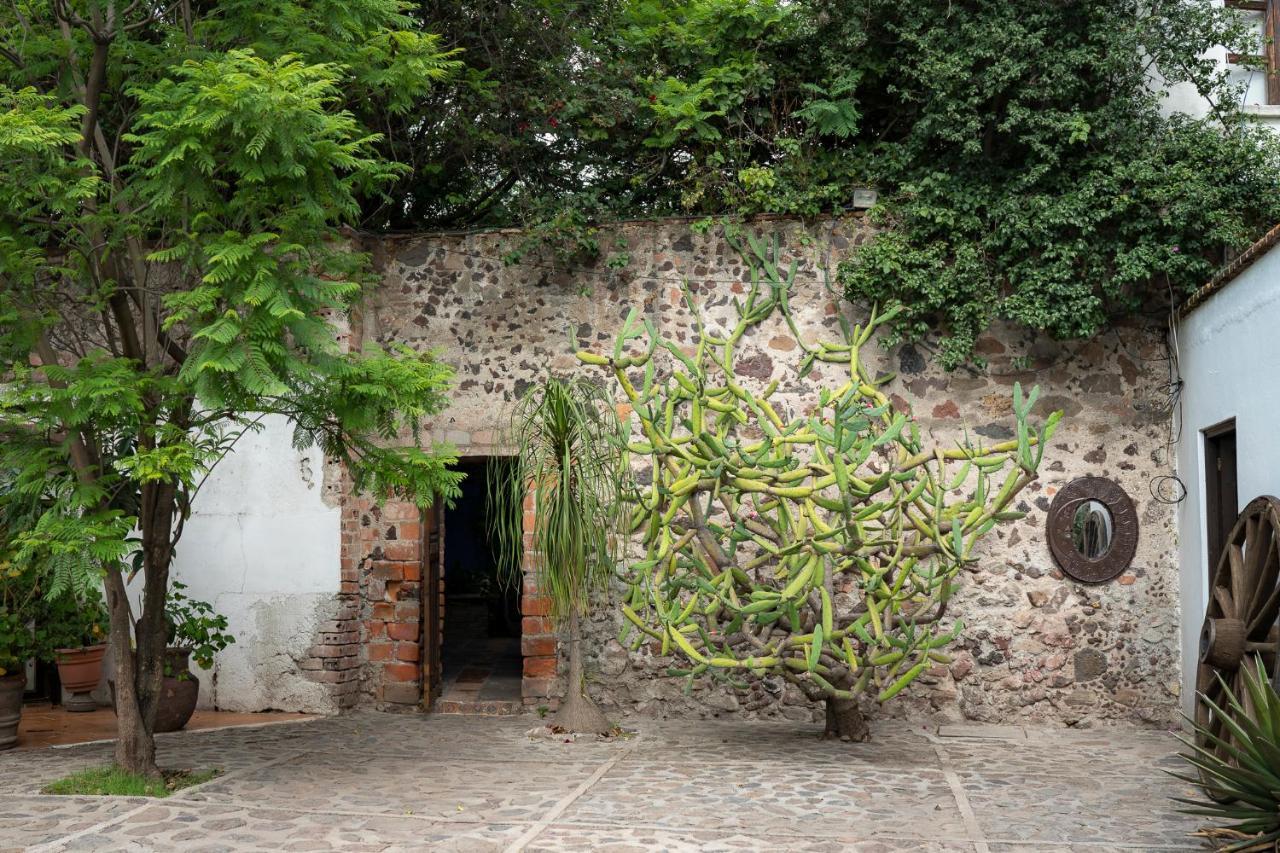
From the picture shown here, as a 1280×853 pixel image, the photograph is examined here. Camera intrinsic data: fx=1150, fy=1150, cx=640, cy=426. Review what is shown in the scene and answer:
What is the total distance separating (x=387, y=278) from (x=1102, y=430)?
4860 mm

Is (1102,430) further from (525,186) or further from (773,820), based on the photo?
(525,186)

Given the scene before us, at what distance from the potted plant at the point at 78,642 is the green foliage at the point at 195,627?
1.48ft

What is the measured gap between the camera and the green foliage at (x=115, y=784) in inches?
214

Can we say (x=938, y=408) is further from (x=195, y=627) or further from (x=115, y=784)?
(x=115, y=784)

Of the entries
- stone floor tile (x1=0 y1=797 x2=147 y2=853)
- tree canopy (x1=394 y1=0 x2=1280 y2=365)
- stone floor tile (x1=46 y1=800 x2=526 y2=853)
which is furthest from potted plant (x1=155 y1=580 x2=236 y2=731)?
tree canopy (x1=394 y1=0 x2=1280 y2=365)

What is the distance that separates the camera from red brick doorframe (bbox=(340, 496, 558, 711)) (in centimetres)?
774

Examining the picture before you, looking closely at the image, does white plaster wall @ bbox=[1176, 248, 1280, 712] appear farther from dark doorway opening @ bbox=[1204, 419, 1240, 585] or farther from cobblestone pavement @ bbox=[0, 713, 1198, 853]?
cobblestone pavement @ bbox=[0, 713, 1198, 853]

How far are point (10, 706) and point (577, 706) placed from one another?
128 inches

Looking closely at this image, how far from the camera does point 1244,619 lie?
5082 millimetres

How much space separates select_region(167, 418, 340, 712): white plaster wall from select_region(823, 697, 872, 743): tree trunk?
10.9 ft

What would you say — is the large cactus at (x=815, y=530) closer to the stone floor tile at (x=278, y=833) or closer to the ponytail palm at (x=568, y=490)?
the ponytail palm at (x=568, y=490)

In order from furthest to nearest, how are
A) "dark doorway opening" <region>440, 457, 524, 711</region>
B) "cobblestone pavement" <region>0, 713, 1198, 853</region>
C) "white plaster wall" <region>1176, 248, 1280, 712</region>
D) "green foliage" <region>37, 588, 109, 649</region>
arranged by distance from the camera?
"dark doorway opening" <region>440, 457, 524, 711</region>
"green foliage" <region>37, 588, 109, 649</region>
"white plaster wall" <region>1176, 248, 1280, 712</region>
"cobblestone pavement" <region>0, 713, 1198, 853</region>

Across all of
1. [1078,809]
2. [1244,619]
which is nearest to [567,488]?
[1078,809]

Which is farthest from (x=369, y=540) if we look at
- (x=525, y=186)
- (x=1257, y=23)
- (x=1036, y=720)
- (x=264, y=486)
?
(x=1257, y=23)
